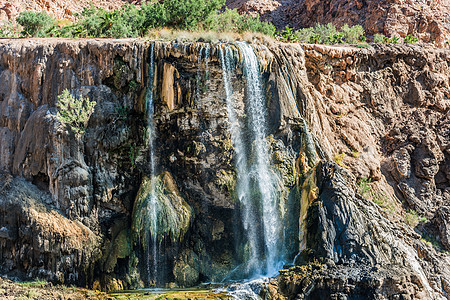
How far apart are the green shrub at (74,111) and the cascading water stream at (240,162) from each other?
4639 mm

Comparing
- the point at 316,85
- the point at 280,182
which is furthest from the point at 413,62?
the point at 280,182

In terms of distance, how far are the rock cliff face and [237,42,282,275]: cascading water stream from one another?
0.24 meters

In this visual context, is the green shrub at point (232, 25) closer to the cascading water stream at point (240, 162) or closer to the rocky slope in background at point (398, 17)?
the cascading water stream at point (240, 162)

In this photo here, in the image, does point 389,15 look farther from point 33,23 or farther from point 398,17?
point 33,23

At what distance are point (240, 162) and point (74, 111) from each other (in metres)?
5.95

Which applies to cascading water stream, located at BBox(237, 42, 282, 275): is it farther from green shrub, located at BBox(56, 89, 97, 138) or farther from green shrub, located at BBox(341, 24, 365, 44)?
green shrub, located at BBox(341, 24, 365, 44)

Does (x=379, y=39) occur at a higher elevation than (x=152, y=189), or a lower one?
higher

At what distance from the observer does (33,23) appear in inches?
798

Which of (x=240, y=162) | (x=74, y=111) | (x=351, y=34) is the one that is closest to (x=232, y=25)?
(x=351, y=34)

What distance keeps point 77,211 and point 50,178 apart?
1.40m

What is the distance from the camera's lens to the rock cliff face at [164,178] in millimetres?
14828

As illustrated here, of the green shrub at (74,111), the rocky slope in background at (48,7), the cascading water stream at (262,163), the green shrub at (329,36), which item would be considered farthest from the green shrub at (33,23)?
the green shrub at (329,36)

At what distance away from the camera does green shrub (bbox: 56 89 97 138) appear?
15.5 meters

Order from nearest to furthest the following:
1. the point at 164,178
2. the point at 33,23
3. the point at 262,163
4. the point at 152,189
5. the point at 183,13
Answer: the point at 152,189 → the point at 164,178 → the point at 262,163 → the point at 33,23 → the point at 183,13
